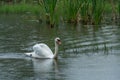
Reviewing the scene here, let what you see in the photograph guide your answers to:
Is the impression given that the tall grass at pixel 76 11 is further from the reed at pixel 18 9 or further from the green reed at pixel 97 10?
the reed at pixel 18 9

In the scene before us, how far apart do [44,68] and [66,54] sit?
7.16 ft

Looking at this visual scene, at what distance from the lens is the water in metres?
13.0

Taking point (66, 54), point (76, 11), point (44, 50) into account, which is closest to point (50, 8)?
point (76, 11)

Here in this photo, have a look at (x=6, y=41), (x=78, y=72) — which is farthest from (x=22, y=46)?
(x=78, y=72)

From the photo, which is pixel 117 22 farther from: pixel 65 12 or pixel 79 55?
pixel 79 55

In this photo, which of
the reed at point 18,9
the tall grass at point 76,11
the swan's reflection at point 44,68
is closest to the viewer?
the swan's reflection at point 44,68

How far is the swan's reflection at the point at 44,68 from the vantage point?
1281cm

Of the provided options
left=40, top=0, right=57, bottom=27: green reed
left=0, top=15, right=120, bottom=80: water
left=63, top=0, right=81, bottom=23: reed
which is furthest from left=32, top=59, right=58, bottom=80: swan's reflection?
left=63, top=0, right=81, bottom=23: reed

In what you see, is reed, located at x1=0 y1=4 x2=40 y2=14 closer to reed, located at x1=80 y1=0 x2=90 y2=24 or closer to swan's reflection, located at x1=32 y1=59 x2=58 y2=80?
reed, located at x1=80 y1=0 x2=90 y2=24

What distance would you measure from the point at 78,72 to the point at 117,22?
13.9 m

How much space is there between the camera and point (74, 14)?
82.8ft

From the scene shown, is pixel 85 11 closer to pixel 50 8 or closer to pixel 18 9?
pixel 50 8

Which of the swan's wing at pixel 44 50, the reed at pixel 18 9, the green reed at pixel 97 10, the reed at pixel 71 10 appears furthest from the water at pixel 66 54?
the reed at pixel 18 9

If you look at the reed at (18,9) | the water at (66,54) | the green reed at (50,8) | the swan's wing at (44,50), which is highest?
the green reed at (50,8)
